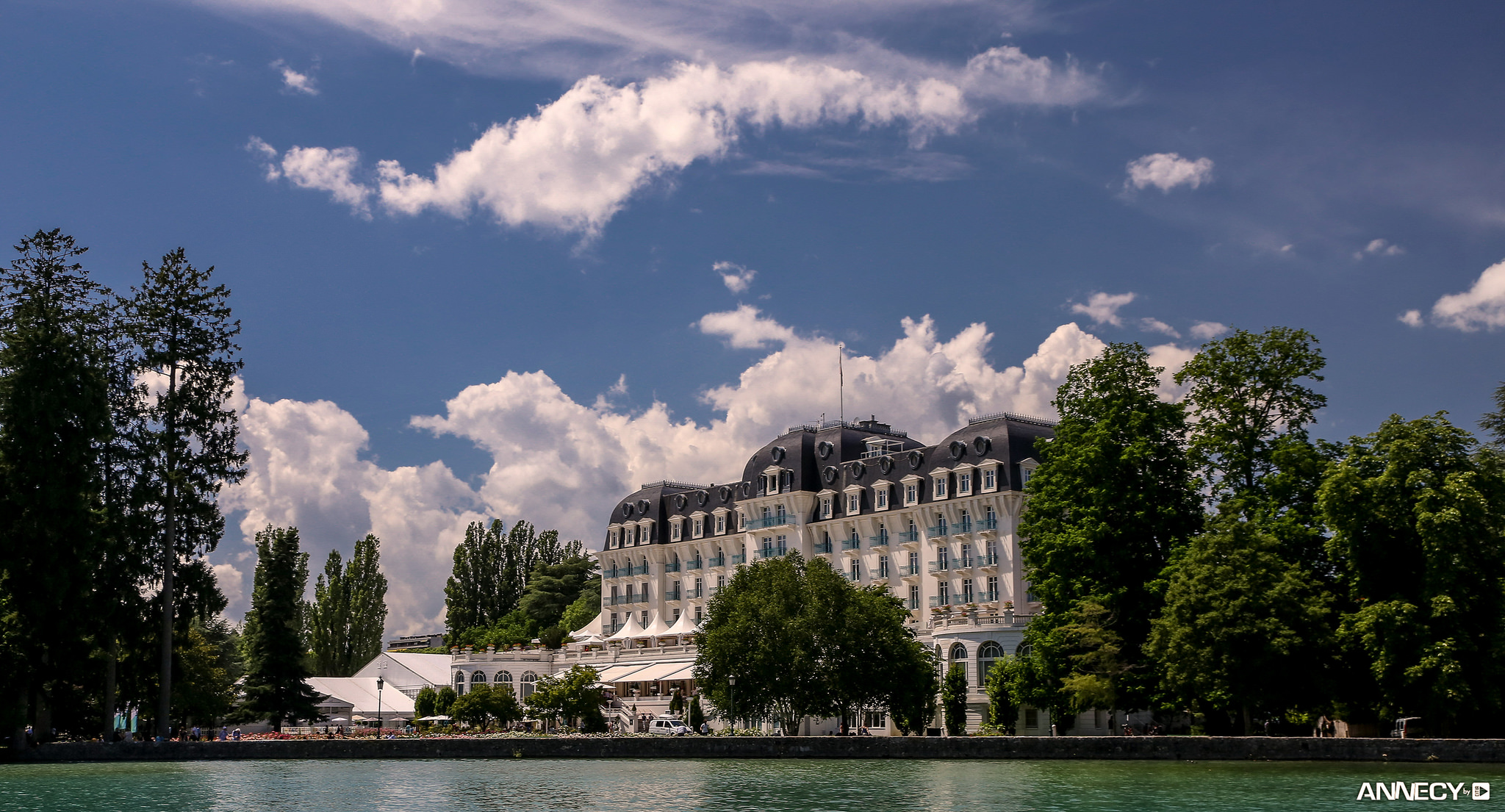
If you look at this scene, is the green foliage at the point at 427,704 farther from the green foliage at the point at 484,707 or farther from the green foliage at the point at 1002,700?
the green foliage at the point at 1002,700

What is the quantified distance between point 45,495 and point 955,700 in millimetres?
37126

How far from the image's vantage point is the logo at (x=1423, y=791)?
27641 mm

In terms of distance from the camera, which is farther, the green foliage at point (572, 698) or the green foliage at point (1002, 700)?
the green foliage at point (572, 698)

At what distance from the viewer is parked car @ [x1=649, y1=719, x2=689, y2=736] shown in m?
62.2

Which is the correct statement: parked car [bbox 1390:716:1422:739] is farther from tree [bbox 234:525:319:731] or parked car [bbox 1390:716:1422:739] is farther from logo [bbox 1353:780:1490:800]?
tree [bbox 234:525:319:731]

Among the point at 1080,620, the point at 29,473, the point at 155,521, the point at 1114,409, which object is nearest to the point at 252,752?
the point at 155,521

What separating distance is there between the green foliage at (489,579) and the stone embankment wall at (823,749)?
174 ft

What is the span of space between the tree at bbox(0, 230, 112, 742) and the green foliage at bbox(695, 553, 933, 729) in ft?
77.4

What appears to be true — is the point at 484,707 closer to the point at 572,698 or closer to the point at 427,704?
the point at 572,698

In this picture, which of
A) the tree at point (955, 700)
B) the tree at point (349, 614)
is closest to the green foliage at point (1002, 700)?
the tree at point (955, 700)

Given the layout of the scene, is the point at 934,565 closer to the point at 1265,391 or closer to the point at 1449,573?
the point at 1265,391

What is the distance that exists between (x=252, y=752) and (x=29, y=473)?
14.1 metres

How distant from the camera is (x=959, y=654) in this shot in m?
60.2

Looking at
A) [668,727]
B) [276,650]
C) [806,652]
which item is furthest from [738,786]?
[276,650]
